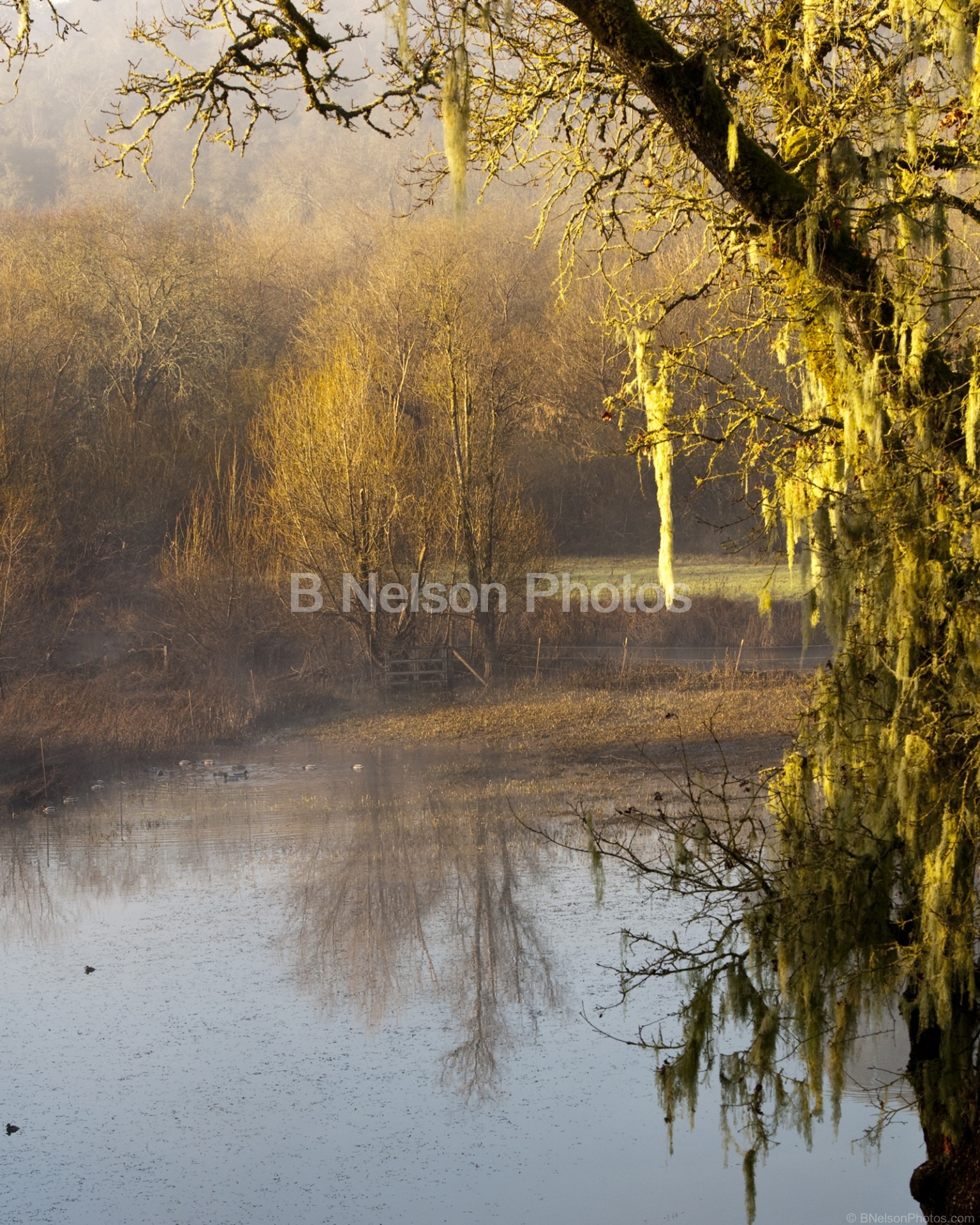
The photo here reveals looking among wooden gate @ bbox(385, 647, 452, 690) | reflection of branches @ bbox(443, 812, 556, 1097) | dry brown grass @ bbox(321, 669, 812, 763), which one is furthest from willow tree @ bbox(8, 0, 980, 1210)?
wooden gate @ bbox(385, 647, 452, 690)

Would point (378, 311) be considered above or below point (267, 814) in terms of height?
above

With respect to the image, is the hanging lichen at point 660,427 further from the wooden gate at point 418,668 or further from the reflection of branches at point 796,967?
the wooden gate at point 418,668

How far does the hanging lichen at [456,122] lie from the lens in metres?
5.58

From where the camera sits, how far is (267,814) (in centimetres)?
1552

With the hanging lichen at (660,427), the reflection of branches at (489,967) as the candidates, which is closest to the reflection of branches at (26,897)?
the reflection of branches at (489,967)

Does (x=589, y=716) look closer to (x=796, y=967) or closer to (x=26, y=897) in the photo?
(x=26, y=897)

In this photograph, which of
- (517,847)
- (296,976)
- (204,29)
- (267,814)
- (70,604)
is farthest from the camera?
(70,604)

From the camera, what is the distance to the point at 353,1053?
28.7 feet

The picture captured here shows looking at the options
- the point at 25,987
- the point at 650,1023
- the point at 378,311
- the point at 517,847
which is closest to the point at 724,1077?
the point at 650,1023

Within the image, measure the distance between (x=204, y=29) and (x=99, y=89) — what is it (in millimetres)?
98471

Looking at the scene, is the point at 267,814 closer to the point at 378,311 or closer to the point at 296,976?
the point at 296,976

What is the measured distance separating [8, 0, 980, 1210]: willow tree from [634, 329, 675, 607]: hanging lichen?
0.7 inches

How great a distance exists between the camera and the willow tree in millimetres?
5270

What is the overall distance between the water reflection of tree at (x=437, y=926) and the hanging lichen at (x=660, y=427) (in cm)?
364
